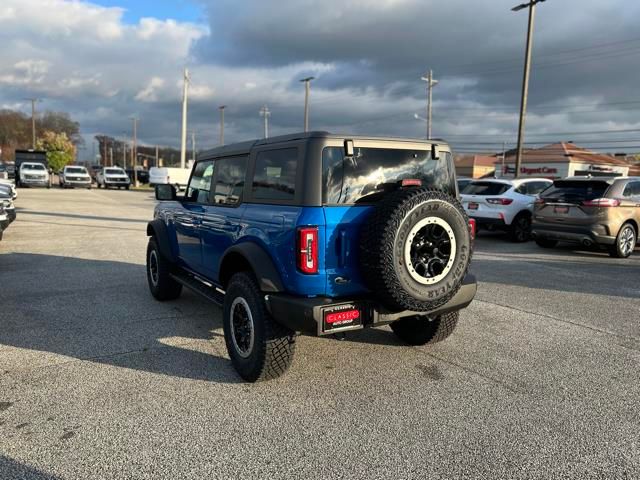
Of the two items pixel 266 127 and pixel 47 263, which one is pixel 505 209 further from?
pixel 266 127

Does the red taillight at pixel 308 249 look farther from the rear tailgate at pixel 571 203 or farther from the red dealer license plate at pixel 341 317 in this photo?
the rear tailgate at pixel 571 203

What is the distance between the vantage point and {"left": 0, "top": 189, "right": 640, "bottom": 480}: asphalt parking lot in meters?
2.76

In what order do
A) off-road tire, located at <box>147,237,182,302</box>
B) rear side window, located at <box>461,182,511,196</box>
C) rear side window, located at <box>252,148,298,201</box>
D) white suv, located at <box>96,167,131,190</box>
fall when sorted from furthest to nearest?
white suv, located at <box>96,167,131,190</box>, rear side window, located at <box>461,182,511,196</box>, off-road tire, located at <box>147,237,182,302</box>, rear side window, located at <box>252,148,298,201</box>

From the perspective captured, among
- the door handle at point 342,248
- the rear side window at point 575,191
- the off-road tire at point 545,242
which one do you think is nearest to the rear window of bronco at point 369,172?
the door handle at point 342,248

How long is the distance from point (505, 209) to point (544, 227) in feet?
5.04

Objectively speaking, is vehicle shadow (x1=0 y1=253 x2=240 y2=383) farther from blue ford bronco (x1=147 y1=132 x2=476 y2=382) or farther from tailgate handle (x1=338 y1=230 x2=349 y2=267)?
tailgate handle (x1=338 y1=230 x2=349 y2=267)

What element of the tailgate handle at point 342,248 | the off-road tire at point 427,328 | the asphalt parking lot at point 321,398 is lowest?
the asphalt parking lot at point 321,398

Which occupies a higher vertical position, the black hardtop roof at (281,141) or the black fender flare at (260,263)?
the black hardtop roof at (281,141)

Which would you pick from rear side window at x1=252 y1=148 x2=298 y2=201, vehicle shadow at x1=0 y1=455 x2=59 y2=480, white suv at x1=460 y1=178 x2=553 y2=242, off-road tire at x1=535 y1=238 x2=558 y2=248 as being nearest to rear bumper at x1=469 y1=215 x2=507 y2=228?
white suv at x1=460 y1=178 x2=553 y2=242

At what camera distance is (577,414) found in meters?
3.32

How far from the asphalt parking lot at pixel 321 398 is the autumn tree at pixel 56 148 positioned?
71.4 metres

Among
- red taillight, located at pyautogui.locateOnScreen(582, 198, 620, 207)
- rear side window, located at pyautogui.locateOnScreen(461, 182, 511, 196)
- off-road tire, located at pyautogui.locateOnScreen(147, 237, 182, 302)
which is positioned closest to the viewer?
off-road tire, located at pyautogui.locateOnScreen(147, 237, 182, 302)

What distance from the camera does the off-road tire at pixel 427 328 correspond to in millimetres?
4441

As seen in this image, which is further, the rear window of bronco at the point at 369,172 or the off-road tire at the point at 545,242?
the off-road tire at the point at 545,242
